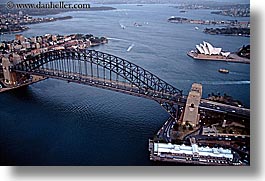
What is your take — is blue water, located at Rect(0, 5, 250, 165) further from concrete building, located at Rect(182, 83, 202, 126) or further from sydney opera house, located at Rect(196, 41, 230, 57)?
concrete building, located at Rect(182, 83, 202, 126)

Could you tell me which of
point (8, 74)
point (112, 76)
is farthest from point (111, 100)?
point (8, 74)

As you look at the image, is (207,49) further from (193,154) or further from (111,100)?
(193,154)

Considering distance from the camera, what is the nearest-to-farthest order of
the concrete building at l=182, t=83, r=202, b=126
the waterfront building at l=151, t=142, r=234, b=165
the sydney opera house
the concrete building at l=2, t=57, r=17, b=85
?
the waterfront building at l=151, t=142, r=234, b=165, the concrete building at l=182, t=83, r=202, b=126, the sydney opera house, the concrete building at l=2, t=57, r=17, b=85

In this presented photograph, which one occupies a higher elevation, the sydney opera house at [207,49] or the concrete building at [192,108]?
the sydney opera house at [207,49]

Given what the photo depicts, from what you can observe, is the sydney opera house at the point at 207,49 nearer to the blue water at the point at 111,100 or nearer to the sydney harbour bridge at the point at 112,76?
the blue water at the point at 111,100

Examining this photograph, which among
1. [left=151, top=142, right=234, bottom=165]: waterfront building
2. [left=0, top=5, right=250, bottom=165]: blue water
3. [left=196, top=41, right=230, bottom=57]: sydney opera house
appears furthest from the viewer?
[left=196, top=41, right=230, bottom=57]: sydney opera house

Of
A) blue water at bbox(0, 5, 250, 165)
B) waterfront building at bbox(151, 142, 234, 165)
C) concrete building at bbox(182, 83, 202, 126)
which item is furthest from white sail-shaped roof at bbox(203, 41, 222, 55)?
waterfront building at bbox(151, 142, 234, 165)

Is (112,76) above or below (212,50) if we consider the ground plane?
below

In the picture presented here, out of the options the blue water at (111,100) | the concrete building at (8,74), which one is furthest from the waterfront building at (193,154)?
the concrete building at (8,74)
